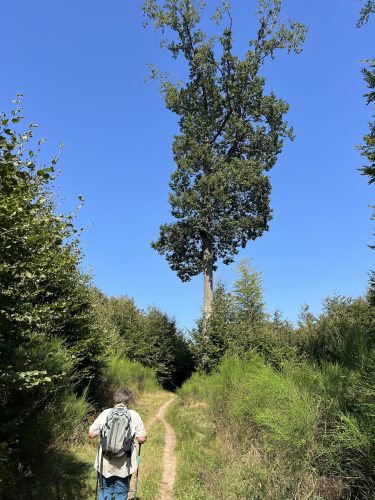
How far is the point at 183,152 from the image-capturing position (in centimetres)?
2633

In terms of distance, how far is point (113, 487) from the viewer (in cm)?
578

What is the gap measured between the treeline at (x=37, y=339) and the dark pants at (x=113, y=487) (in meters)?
1.17

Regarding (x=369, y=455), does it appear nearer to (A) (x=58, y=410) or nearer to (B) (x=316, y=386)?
(B) (x=316, y=386)

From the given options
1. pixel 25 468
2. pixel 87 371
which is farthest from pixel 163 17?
pixel 25 468

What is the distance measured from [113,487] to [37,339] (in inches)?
88.5

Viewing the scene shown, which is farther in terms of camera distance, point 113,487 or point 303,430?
point 303,430

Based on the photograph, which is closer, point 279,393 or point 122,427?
point 122,427

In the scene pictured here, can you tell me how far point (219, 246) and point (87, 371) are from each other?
1535cm

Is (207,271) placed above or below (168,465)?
above

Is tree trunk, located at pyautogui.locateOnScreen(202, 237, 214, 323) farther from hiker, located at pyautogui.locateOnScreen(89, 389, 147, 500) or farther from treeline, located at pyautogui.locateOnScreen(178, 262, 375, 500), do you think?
hiker, located at pyautogui.locateOnScreen(89, 389, 147, 500)

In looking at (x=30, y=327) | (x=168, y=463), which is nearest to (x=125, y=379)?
(x=168, y=463)

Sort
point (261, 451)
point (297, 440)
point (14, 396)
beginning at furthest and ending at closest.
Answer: point (261, 451)
point (14, 396)
point (297, 440)

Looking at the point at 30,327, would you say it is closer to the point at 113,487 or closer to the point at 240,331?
the point at 113,487

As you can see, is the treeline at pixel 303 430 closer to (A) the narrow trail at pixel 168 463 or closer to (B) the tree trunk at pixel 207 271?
(A) the narrow trail at pixel 168 463
